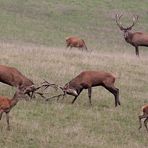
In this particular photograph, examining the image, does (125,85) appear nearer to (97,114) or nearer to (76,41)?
(97,114)

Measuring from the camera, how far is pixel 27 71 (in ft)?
60.4

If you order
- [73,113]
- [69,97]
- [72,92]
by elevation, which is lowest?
[73,113]

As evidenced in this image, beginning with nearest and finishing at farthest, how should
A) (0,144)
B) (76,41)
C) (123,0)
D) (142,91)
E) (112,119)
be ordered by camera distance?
(0,144)
(112,119)
(142,91)
(76,41)
(123,0)

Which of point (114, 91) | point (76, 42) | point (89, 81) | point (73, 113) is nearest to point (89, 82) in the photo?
point (89, 81)

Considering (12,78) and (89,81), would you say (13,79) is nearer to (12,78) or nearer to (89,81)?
(12,78)

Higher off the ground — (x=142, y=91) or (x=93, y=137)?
(x=142, y=91)

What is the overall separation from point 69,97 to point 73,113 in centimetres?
198

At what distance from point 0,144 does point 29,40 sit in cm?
2200

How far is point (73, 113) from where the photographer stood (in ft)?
46.7

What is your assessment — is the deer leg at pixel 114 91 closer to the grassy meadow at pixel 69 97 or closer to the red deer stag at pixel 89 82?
the red deer stag at pixel 89 82

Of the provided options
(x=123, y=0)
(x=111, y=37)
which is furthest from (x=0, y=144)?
(x=123, y=0)

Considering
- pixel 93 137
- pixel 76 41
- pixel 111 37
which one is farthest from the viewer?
pixel 111 37

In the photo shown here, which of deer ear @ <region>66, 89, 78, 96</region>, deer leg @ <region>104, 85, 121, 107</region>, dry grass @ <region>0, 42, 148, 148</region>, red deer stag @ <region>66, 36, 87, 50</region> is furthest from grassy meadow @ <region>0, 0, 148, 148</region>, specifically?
red deer stag @ <region>66, 36, 87, 50</region>

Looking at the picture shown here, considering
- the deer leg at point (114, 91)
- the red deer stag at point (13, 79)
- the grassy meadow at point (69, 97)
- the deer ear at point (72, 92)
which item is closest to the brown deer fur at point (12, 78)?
the red deer stag at point (13, 79)
